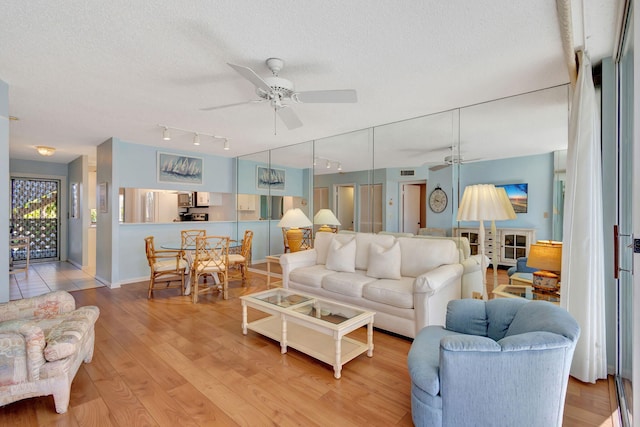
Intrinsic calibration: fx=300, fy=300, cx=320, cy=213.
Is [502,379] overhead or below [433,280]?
below

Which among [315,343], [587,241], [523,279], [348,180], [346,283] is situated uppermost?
[348,180]

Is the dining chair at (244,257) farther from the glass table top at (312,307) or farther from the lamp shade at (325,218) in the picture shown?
the glass table top at (312,307)

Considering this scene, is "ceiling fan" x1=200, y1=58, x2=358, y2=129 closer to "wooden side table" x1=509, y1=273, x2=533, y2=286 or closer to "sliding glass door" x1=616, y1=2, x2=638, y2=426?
"sliding glass door" x1=616, y1=2, x2=638, y2=426

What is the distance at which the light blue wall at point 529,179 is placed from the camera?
3.46 meters

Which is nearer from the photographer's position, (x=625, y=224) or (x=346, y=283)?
(x=625, y=224)

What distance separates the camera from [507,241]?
14.5 ft

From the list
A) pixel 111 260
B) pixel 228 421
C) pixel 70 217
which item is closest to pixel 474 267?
pixel 228 421

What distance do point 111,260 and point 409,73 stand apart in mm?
5230

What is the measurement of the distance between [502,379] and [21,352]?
2.69m

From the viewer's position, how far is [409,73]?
262 cm

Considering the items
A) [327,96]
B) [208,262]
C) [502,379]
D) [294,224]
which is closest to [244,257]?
[208,262]

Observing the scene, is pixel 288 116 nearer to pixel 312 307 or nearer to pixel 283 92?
pixel 283 92

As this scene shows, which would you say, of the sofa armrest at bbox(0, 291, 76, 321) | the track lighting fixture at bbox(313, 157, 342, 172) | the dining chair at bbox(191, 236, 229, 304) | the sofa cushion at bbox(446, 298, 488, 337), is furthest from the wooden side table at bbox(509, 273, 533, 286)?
the sofa armrest at bbox(0, 291, 76, 321)

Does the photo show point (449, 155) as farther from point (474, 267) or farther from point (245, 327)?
point (245, 327)
